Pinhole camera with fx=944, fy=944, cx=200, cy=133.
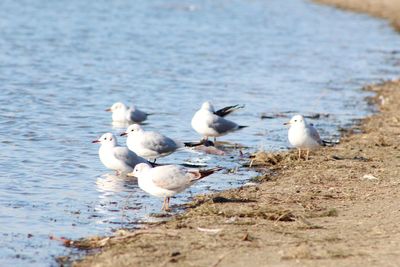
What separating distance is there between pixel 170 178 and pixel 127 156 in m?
1.85

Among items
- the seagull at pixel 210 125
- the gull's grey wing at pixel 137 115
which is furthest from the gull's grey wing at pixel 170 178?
the gull's grey wing at pixel 137 115

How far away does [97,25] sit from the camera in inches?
1220

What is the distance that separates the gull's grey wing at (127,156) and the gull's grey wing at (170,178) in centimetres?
164

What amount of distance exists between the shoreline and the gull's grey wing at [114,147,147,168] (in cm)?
143

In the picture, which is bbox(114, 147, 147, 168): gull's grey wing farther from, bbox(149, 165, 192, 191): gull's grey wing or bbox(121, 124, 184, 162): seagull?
bbox(149, 165, 192, 191): gull's grey wing

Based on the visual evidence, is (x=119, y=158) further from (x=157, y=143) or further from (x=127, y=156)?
(x=157, y=143)

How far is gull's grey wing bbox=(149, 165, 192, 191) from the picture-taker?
29.2 ft

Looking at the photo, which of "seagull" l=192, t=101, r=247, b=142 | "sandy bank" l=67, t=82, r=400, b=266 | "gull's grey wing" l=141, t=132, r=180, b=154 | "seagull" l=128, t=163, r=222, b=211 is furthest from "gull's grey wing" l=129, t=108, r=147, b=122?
"seagull" l=128, t=163, r=222, b=211

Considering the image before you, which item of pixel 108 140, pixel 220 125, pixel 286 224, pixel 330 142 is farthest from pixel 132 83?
pixel 286 224

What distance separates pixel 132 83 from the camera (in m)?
19.1

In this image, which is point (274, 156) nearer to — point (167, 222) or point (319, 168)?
point (319, 168)

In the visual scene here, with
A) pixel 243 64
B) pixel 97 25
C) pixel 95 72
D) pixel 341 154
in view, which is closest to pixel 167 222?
pixel 341 154

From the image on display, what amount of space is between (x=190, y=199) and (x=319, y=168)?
6.76ft

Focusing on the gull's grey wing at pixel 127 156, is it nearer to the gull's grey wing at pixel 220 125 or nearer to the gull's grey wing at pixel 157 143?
the gull's grey wing at pixel 157 143
